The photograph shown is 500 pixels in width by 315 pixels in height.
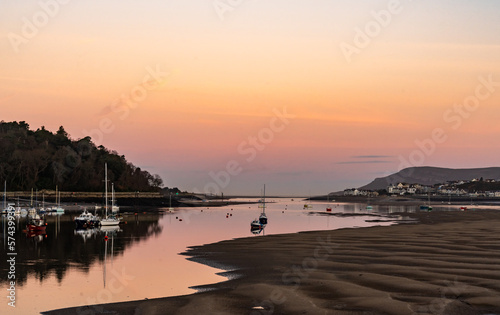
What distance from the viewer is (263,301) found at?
21.8 m

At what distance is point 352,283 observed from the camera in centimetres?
2469

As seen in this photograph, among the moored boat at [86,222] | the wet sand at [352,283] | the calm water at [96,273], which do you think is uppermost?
the moored boat at [86,222]

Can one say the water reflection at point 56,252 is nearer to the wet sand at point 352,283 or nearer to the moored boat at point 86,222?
the moored boat at point 86,222

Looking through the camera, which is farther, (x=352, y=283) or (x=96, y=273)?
(x=96, y=273)

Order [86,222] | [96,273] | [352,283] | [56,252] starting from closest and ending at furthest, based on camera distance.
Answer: [352,283]
[96,273]
[56,252]
[86,222]

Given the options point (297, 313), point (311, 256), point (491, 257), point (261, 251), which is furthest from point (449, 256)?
point (297, 313)

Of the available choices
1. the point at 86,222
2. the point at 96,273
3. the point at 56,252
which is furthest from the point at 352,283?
the point at 86,222

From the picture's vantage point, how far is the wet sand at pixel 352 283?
20062 mm

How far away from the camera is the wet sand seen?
20062mm

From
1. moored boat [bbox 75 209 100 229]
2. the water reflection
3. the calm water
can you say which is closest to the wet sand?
the calm water

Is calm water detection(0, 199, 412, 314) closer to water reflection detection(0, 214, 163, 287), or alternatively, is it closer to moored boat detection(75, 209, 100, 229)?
water reflection detection(0, 214, 163, 287)

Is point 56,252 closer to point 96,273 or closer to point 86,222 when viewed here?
point 96,273

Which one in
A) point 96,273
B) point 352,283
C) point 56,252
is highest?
point 352,283

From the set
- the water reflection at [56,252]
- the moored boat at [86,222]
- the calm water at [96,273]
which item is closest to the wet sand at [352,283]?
the calm water at [96,273]
